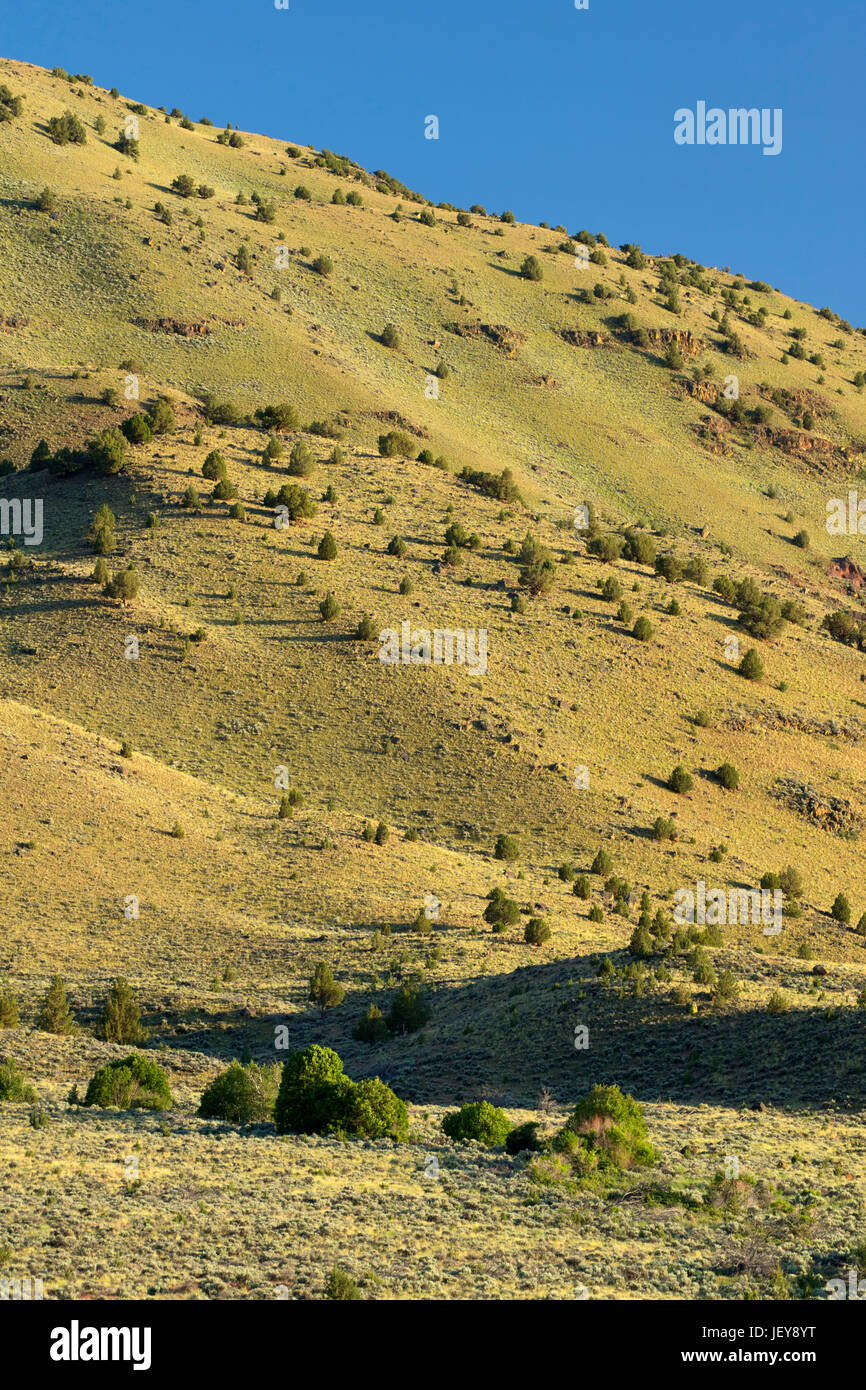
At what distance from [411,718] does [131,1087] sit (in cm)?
3216

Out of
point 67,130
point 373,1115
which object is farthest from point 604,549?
point 67,130

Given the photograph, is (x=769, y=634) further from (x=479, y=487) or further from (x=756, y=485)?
(x=756, y=485)

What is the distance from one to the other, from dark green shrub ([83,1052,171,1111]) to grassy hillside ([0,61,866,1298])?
873 millimetres

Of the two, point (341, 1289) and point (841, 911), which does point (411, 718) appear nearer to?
point (841, 911)

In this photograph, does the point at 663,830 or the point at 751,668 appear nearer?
the point at 663,830

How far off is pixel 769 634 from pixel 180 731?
1428 inches

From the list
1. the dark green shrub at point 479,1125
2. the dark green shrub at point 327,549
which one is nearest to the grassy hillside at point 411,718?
the dark green shrub at point 327,549

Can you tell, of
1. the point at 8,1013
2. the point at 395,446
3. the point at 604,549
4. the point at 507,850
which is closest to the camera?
the point at 8,1013

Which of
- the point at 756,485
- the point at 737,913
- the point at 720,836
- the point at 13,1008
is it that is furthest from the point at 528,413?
the point at 13,1008

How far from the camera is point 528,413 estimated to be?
99750 millimetres

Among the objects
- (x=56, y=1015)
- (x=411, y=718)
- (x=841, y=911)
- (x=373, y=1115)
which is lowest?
(x=373, y=1115)

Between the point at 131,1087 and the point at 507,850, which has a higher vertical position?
the point at 507,850

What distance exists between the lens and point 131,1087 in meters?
23.0

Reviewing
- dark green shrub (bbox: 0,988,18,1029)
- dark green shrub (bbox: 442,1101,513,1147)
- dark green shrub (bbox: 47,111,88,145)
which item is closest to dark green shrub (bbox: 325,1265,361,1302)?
dark green shrub (bbox: 442,1101,513,1147)
